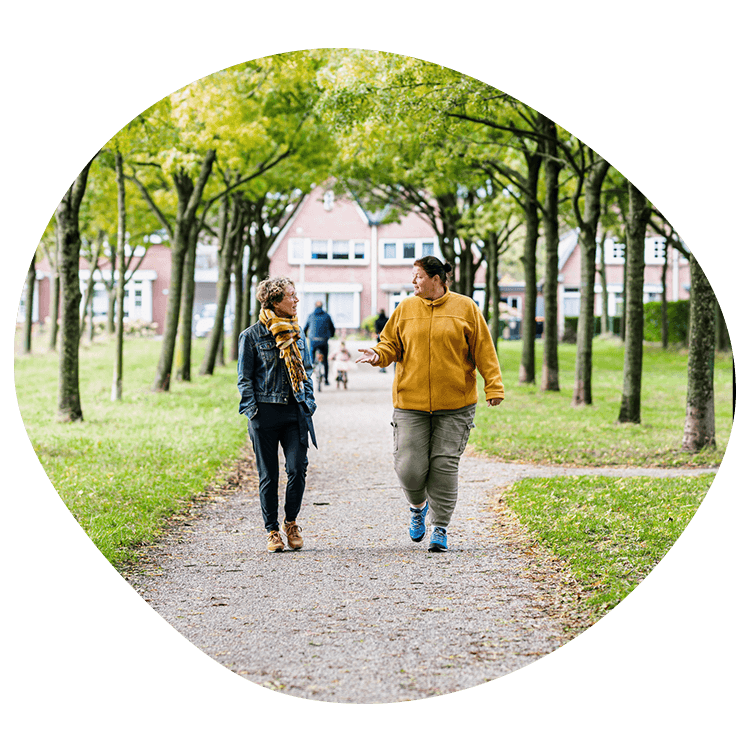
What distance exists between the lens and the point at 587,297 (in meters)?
11.4

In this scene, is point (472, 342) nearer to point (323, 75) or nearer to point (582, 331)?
point (323, 75)

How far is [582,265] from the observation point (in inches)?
471

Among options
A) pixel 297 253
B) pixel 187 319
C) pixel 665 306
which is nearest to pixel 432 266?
pixel 297 253

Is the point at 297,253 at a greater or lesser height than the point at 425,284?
greater

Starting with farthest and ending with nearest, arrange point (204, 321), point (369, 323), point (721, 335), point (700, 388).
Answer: point (204, 321), point (700, 388), point (369, 323), point (721, 335)

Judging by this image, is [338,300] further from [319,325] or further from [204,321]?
[204,321]

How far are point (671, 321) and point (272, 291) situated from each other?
624 cm

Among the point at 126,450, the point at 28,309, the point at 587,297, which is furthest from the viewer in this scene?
the point at 587,297

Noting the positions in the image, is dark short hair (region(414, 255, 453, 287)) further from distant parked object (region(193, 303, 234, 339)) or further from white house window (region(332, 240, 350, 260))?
distant parked object (region(193, 303, 234, 339))

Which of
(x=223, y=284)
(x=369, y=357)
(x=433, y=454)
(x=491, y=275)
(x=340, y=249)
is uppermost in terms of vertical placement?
(x=491, y=275)

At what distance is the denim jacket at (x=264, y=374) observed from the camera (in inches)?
202

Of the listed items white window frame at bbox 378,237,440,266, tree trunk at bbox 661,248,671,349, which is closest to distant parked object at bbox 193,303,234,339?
tree trunk at bbox 661,248,671,349

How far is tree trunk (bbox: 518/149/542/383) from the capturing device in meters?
13.4

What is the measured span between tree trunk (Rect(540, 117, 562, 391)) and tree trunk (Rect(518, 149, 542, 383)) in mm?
317
